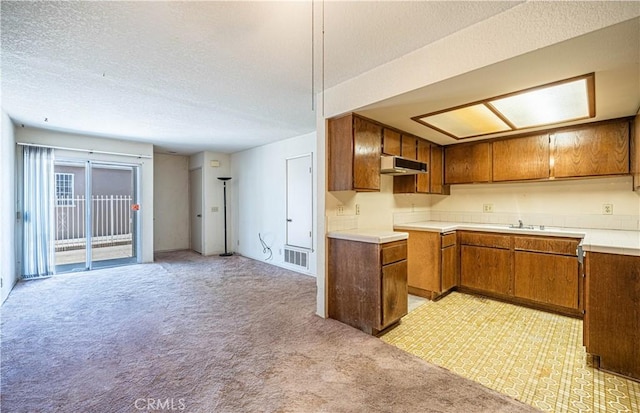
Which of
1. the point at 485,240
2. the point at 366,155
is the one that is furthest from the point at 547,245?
the point at 366,155

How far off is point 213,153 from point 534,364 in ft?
21.7

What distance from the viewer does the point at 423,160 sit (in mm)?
3934

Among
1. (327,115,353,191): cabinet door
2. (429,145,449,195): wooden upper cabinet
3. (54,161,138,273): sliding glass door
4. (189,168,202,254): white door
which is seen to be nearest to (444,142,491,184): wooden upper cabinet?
(429,145,449,195): wooden upper cabinet

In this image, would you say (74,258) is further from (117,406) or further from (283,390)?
(283,390)

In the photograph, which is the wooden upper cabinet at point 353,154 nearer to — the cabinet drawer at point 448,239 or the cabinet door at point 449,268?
the cabinet drawer at point 448,239

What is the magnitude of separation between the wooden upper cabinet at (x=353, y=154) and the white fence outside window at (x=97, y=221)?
490cm

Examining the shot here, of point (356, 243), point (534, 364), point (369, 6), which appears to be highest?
point (369, 6)

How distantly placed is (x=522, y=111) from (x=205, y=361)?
3648mm

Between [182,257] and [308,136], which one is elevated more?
[308,136]

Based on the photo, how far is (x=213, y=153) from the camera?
6.69 meters

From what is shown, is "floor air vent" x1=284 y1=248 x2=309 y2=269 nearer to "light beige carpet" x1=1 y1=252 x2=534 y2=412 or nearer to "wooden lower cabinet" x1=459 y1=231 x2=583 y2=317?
"light beige carpet" x1=1 y1=252 x2=534 y2=412

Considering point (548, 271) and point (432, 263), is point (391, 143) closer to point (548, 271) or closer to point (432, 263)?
point (432, 263)

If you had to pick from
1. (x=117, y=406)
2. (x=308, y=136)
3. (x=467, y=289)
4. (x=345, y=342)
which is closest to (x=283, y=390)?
(x=345, y=342)

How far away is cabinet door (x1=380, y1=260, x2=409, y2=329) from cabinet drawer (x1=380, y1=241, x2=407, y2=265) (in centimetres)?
5
